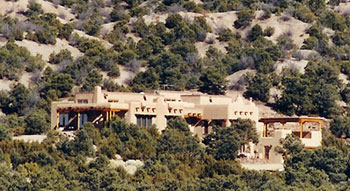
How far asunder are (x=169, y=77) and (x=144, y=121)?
17.5 metres

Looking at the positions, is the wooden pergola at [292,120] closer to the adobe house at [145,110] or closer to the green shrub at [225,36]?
the adobe house at [145,110]

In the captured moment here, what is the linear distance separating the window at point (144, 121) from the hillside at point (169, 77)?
180 cm

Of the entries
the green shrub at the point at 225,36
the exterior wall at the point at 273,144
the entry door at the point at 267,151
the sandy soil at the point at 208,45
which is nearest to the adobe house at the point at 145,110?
the exterior wall at the point at 273,144

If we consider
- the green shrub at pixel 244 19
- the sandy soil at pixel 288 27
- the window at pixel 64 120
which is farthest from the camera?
the green shrub at pixel 244 19

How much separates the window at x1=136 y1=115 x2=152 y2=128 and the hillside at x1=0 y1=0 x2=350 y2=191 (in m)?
1.80

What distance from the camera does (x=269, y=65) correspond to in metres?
128

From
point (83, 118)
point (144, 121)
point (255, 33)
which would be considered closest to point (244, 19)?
point (255, 33)

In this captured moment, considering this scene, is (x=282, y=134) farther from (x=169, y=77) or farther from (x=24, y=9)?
(x=24, y=9)

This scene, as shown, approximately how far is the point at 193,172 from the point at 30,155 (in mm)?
8865

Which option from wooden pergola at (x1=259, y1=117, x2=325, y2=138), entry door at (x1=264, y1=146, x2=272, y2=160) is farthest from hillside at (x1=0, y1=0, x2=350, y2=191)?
wooden pergola at (x1=259, y1=117, x2=325, y2=138)

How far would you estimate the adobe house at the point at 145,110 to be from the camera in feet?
350

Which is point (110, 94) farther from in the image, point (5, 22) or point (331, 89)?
point (5, 22)

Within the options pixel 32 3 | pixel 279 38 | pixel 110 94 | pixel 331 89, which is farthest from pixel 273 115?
pixel 32 3

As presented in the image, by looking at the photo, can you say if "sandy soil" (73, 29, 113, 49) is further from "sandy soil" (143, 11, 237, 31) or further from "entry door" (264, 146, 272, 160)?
"entry door" (264, 146, 272, 160)
